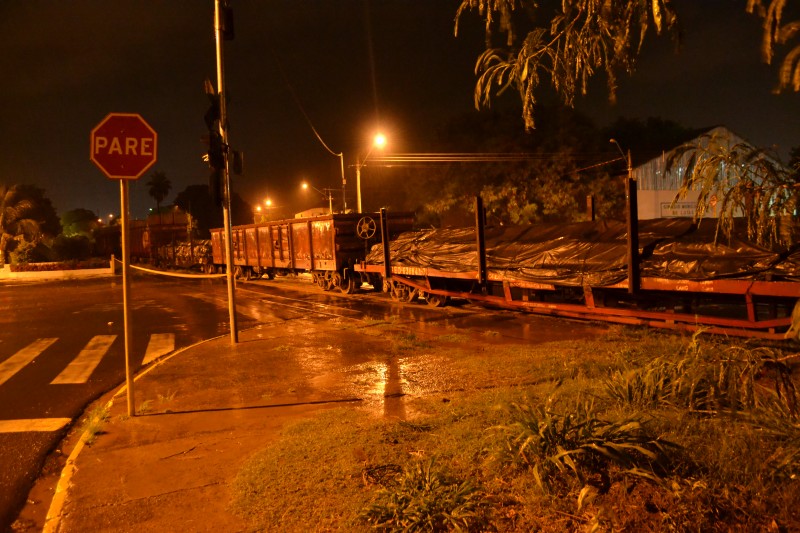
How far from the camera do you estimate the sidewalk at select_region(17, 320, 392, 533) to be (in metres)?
4.27

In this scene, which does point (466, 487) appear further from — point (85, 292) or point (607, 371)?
point (85, 292)

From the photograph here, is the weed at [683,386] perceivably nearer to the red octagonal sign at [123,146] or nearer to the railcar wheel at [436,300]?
the red octagonal sign at [123,146]

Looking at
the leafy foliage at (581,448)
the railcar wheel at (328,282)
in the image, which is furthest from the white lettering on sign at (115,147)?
the railcar wheel at (328,282)

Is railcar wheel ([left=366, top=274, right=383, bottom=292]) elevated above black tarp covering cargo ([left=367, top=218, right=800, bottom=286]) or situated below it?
below

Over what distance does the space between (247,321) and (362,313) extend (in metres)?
2.83

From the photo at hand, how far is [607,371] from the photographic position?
22.4 ft

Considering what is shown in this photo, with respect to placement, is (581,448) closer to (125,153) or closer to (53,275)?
(125,153)

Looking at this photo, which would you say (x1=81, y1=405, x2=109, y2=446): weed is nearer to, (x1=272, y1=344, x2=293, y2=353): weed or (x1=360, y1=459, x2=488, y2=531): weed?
(x1=272, y1=344, x2=293, y2=353): weed

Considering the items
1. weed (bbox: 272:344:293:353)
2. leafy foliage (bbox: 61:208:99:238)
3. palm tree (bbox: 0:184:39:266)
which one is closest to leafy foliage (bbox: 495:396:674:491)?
weed (bbox: 272:344:293:353)

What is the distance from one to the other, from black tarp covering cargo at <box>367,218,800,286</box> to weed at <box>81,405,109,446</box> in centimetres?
731

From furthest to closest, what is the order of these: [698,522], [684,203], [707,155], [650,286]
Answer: [684,203]
[650,286]
[707,155]
[698,522]

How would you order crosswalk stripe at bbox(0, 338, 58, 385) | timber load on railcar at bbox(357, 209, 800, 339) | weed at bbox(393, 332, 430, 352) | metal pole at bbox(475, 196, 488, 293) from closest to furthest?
timber load on railcar at bbox(357, 209, 800, 339) < crosswalk stripe at bbox(0, 338, 58, 385) < weed at bbox(393, 332, 430, 352) < metal pole at bbox(475, 196, 488, 293)

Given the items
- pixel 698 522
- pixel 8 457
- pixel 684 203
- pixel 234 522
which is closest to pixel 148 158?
pixel 8 457

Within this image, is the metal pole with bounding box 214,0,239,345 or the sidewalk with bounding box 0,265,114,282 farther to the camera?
the sidewalk with bounding box 0,265,114,282
